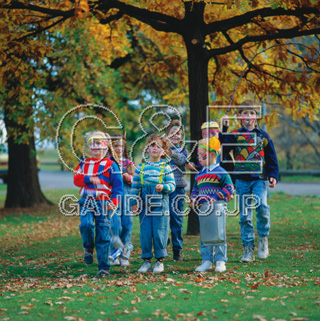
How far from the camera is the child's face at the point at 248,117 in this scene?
8.26 m

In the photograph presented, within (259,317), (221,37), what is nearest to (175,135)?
(259,317)

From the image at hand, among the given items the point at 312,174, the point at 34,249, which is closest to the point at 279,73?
the point at 34,249

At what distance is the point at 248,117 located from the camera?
825 centimetres

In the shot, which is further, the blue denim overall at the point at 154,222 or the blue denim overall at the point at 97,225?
the blue denim overall at the point at 154,222

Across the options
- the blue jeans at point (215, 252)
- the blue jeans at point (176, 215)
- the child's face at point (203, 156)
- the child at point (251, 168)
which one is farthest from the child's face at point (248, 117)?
the blue jeans at point (215, 252)

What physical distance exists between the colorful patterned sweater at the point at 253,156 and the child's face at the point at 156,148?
1134 millimetres

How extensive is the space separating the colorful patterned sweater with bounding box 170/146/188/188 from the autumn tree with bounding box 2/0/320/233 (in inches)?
60.3

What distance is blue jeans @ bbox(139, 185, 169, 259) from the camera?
306 inches

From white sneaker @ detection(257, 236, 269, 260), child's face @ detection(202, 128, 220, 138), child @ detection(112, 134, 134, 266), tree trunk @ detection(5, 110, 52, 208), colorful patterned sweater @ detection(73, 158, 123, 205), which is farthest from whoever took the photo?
tree trunk @ detection(5, 110, 52, 208)

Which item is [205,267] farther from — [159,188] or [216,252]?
[159,188]

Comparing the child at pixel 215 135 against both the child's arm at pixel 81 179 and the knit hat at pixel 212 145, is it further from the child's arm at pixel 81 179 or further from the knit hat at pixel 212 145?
the child's arm at pixel 81 179

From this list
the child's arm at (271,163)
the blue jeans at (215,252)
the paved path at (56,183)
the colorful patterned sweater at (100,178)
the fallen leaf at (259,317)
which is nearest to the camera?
the fallen leaf at (259,317)

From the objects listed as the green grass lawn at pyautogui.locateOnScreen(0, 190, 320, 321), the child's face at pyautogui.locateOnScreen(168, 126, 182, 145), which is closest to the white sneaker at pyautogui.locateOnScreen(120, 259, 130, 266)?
the green grass lawn at pyautogui.locateOnScreen(0, 190, 320, 321)

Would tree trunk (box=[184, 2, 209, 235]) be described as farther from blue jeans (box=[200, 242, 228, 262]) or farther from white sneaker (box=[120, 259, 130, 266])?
blue jeans (box=[200, 242, 228, 262])
